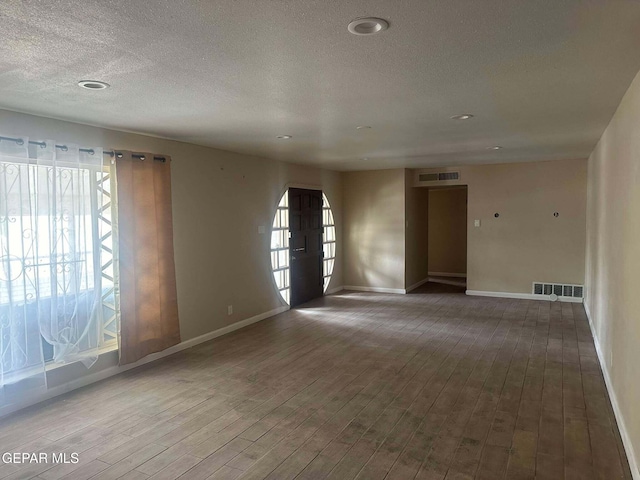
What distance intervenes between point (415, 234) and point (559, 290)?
2.75 metres

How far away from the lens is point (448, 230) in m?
10.5

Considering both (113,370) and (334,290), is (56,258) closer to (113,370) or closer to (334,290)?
(113,370)

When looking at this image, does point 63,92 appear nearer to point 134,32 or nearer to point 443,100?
point 134,32

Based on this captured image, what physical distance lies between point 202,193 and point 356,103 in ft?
8.58

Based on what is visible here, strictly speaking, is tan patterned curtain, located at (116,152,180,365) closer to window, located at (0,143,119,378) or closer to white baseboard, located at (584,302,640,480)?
window, located at (0,143,119,378)

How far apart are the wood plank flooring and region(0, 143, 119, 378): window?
0.52 meters

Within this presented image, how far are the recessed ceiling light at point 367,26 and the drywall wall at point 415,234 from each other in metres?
6.32

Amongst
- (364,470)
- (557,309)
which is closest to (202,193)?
(364,470)

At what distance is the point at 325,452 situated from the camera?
2.77 m

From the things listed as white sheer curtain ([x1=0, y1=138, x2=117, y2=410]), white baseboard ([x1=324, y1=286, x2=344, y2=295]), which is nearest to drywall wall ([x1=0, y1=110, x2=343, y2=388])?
white sheer curtain ([x1=0, y1=138, x2=117, y2=410])

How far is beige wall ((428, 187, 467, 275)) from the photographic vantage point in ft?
33.7

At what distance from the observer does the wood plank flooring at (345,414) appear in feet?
8.60

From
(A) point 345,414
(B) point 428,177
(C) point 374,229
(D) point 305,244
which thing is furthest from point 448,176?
(A) point 345,414

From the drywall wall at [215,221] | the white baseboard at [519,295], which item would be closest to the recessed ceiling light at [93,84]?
the drywall wall at [215,221]
